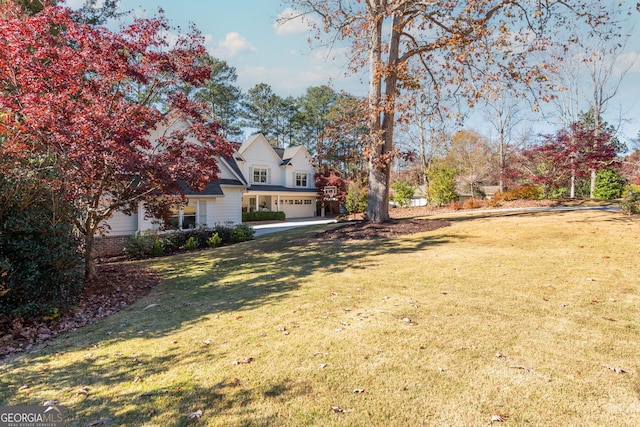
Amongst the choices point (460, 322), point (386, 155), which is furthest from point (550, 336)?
point (386, 155)

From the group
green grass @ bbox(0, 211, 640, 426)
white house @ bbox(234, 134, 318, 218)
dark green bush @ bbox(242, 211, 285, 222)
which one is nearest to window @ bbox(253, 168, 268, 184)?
white house @ bbox(234, 134, 318, 218)

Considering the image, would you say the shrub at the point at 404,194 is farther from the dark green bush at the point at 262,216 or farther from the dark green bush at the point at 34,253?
the dark green bush at the point at 34,253

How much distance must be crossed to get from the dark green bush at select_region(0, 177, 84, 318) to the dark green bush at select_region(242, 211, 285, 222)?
68.1 feet

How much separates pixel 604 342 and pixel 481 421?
2177mm

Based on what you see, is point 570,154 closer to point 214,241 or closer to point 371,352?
point 214,241

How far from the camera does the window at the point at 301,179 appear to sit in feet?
104

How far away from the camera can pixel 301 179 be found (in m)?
32.0

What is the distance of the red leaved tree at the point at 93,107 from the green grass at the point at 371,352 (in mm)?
3101

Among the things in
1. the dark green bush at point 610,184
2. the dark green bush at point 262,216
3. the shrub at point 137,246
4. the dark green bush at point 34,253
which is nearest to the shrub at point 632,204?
the dark green bush at point 610,184

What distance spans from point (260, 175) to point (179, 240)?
16149 mm

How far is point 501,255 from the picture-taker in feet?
24.5

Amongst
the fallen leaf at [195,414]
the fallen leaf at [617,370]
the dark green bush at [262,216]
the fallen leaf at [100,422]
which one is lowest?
the fallen leaf at [100,422]

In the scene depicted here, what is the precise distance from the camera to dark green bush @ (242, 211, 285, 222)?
26.3 meters

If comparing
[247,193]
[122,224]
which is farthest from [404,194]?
[122,224]
